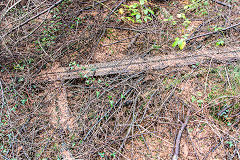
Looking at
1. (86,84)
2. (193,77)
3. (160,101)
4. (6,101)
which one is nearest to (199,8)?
(193,77)

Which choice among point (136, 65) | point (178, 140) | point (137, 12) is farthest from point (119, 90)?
point (137, 12)

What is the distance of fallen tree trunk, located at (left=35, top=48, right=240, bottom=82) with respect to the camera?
2.37 meters

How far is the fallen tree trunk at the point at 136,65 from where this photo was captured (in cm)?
237

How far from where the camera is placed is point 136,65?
2.42 metres

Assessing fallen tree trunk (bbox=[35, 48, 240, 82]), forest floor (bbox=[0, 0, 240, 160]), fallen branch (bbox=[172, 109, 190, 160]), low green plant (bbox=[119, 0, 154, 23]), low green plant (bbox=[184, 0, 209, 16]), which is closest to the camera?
fallen branch (bbox=[172, 109, 190, 160])

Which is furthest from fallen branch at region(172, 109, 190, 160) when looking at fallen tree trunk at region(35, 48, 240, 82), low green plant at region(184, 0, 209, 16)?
low green plant at region(184, 0, 209, 16)

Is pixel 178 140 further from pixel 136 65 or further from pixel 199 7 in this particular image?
pixel 199 7

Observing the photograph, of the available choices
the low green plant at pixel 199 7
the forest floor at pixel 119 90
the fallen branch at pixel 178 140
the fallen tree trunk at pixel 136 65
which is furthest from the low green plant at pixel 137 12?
the fallen branch at pixel 178 140

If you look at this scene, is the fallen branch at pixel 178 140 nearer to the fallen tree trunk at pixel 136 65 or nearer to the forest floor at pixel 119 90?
the forest floor at pixel 119 90

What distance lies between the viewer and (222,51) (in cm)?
251

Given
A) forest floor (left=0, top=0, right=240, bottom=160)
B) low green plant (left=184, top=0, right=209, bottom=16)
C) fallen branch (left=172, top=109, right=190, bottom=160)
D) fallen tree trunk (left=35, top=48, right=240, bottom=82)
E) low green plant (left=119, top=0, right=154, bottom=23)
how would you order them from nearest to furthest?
fallen branch (left=172, top=109, right=190, bottom=160), forest floor (left=0, top=0, right=240, bottom=160), fallen tree trunk (left=35, top=48, right=240, bottom=82), low green plant (left=119, top=0, right=154, bottom=23), low green plant (left=184, top=0, right=209, bottom=16)

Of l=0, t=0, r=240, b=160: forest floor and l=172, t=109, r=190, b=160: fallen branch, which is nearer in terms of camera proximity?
l=172, t=109, r=190, b=160: fallen branch

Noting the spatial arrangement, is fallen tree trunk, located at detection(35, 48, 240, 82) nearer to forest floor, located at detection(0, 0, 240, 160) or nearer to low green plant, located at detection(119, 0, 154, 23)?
forest floor, located at detection(0, 0, 240, 160)

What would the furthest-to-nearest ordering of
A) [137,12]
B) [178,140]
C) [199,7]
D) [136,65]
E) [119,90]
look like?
[199,7] → [137,12] → [136,65] → [119,90] → [178,140]
